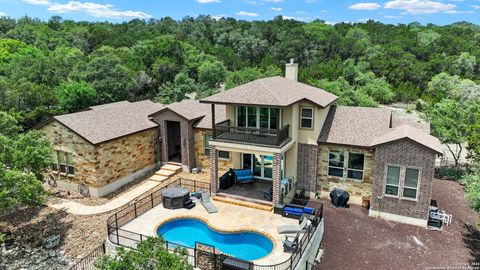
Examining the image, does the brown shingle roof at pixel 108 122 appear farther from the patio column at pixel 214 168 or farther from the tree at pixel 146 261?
the tree at pixel 146 261

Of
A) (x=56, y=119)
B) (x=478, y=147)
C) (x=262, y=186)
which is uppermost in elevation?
(x=56, y=119)

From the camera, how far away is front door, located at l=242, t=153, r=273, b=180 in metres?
20.0

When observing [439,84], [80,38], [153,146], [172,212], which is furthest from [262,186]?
[80,38]

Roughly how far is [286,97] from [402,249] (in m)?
8.86

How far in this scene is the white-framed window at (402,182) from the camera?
16.1 meters

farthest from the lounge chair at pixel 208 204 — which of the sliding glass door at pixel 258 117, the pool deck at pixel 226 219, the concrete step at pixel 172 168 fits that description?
the concrete step at pixel 172 168

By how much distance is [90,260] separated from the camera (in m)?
14.0

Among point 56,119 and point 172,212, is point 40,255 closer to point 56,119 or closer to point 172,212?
point 172,212

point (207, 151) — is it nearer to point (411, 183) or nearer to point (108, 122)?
point (108, 122)

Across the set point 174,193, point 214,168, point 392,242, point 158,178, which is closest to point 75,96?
point 158,178

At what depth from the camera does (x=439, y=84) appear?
54969 mm

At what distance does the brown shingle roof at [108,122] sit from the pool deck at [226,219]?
6030 millimetres

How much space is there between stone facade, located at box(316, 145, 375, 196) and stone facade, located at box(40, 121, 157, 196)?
1218 centimetres

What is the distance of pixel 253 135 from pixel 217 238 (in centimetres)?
563
